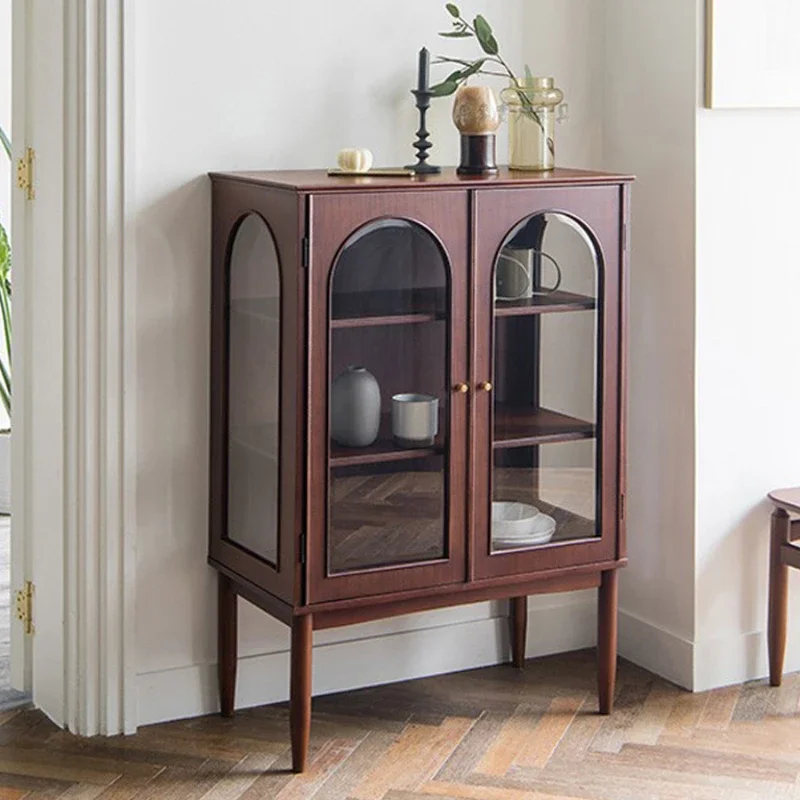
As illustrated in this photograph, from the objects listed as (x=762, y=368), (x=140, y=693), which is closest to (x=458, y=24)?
(x=762, y=368)

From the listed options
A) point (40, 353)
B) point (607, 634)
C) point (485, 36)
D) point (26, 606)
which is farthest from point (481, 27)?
point (26, 606)

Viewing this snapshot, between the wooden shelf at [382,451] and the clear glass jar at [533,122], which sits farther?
the clear glass jar at [533,122]

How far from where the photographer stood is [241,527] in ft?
10.9

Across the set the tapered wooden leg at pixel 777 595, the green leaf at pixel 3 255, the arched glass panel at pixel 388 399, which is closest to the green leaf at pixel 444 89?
the arched glass panel at pixel 388 399

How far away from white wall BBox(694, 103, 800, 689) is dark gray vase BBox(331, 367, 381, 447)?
882mm

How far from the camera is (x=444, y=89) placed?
3486 mm

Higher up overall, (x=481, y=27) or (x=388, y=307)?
(x=481, y=27)

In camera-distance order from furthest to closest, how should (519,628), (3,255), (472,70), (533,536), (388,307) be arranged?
1. (3,255)
2. (519,628)
3. (472,70)
4. (533,536)
5. (388,307)

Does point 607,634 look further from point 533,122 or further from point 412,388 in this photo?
point 533,122

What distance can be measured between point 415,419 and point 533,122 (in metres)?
0.77

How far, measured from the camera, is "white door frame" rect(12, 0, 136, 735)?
3205mm

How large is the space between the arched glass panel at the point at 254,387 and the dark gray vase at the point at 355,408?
126mm

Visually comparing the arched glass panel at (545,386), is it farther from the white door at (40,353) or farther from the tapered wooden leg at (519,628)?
the white door at (40,353)

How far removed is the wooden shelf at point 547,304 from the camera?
10.8ft
